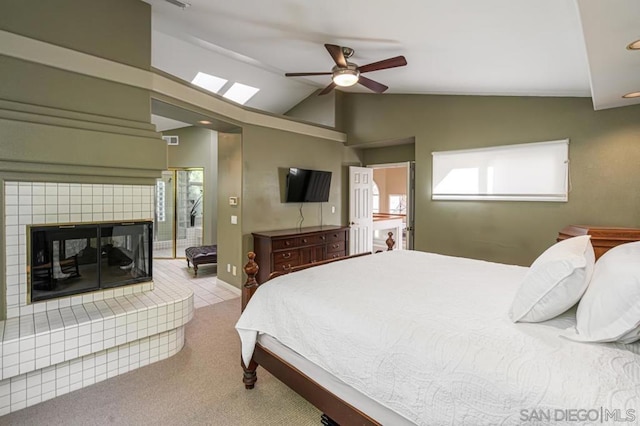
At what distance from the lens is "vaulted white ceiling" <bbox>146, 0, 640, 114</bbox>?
2.02 metres

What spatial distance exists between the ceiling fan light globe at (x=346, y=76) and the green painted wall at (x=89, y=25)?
1889mm

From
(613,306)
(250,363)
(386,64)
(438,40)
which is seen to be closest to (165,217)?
(250,363)

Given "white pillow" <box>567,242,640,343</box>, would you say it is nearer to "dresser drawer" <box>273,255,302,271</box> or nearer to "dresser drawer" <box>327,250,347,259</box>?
"dresser drawer" <box>273,255,302,271</box>

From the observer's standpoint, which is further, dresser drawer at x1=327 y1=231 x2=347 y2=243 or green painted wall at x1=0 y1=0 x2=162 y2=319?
dresser drawer at x1=327 y1=231 x2=347 y2=243

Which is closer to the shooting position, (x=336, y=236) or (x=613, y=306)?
(x=613, y=306)

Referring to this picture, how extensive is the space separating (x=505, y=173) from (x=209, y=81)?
4892mm

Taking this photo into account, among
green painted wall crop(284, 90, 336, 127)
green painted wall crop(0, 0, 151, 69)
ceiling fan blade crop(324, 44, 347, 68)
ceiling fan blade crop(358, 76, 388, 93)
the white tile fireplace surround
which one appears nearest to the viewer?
the white tile fireplace surround

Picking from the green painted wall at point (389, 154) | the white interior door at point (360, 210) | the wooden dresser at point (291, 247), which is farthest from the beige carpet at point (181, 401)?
the green painted wall at point (389, 154)

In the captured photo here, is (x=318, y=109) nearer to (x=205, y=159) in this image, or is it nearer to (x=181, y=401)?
(x=205, y=159)

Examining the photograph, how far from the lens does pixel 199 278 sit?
5.39 meters

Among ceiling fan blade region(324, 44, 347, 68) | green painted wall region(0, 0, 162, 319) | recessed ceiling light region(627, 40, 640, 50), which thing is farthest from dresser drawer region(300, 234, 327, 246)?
recessed ceiling light region(627, 40, 640, 50)

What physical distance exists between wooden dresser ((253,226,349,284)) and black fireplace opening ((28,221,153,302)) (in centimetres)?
152

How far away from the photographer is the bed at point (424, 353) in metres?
1.04

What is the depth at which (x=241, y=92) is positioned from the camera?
5738 millimetres
